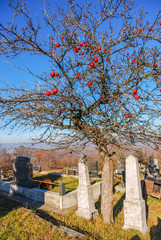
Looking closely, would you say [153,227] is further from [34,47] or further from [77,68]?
[34,47]

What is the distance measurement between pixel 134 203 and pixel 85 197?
2.09m

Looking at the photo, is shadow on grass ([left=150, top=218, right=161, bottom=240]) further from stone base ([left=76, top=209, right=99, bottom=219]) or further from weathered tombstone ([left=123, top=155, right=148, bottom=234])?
stone base ([left=76, top=209, right=99, bottom=219])

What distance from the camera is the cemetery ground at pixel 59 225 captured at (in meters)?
4.67

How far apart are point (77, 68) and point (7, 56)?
2256 mm

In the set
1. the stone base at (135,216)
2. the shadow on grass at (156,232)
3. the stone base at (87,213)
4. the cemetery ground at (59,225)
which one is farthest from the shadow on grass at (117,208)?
the shadow on grass at (156,232)

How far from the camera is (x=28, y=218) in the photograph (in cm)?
569

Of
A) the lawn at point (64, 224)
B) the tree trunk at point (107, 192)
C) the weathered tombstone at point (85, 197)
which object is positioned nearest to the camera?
the lawn at point (64, 224)

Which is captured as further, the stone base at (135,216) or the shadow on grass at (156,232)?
the stone base at (135,216)

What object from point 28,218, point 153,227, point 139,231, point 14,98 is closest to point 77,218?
point 28,218

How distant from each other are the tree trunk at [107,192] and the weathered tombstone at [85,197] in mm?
702

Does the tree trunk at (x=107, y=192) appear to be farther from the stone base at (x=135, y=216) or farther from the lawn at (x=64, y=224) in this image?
the stone base at (x=135, y=216)

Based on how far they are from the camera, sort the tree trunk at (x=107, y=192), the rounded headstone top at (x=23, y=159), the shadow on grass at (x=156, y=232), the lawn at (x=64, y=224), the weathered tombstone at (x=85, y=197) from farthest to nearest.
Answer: the rounded headstone top at (x=23, y=159) < the weathered tombstone at (x=85, y=197) < the tree trunk at (x=107, y=192) < the shadow on grass at (x=156, y=232) < the lawn at (x=64, y=224)

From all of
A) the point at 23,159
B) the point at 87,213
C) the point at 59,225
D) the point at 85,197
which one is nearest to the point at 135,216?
the point at 87,213

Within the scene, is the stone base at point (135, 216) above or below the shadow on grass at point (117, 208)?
above
